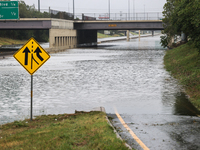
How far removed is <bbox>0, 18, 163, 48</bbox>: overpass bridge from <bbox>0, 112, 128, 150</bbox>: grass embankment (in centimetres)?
5215

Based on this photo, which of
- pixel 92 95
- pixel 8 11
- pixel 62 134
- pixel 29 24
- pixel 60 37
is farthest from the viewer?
pixel 60 37

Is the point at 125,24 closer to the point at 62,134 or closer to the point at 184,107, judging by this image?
the point at 184,107

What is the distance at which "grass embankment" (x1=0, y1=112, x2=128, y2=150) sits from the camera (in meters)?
7.42

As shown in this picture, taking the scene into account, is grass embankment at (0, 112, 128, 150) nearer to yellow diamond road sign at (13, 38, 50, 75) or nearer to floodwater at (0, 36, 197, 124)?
floodwater at (0, 36, 197, 124)

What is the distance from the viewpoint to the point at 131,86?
19000 mm

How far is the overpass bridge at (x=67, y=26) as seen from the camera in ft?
207

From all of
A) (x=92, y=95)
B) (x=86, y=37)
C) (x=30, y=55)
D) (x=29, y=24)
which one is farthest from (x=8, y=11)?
(x=30, y=55)

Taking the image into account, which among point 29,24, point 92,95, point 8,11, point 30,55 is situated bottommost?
point 92,95

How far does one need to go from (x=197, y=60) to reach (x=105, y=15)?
56.2 m

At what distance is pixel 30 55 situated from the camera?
11062mm

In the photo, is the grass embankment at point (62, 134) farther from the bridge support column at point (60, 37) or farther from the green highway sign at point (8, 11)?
the bridge support column at point (60, 37)

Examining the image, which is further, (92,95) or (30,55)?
(92,95)

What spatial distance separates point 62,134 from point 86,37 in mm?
82764

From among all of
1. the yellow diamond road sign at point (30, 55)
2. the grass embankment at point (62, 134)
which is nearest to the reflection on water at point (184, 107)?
the grass embankment at point (62, 134)
